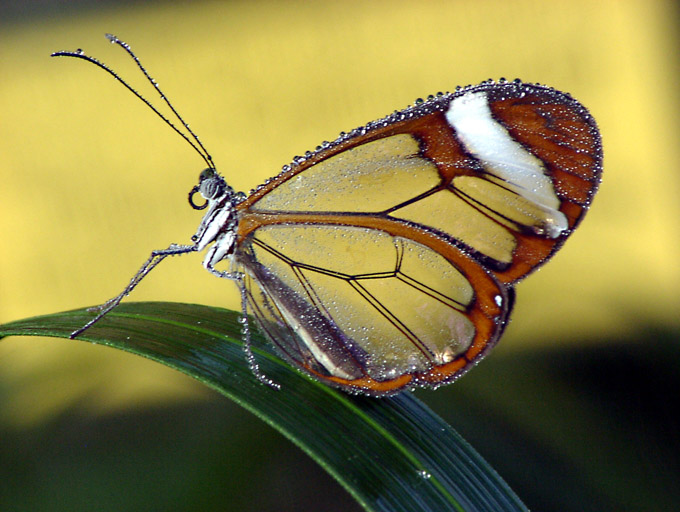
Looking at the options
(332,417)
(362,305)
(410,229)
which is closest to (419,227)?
(410,229)

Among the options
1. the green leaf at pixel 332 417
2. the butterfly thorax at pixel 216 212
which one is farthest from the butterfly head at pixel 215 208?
the green leaf at pixel 332 417

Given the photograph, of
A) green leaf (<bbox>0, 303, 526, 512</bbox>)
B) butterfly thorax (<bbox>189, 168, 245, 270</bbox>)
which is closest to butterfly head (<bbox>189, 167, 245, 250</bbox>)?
butterfly thorax (<bbox>189, 168, 245, 270</bbox>)

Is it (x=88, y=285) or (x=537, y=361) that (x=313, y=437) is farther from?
(x=88, y=285)

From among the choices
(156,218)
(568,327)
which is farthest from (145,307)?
(568,327)

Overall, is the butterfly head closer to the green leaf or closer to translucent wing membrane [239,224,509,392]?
translucent wing membrane [239,224,509,392]

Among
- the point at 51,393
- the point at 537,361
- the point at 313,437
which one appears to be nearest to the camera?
the point at 313,437

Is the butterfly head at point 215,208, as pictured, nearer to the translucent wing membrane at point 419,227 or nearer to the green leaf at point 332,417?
the translucent wing membrane at point 419,227
